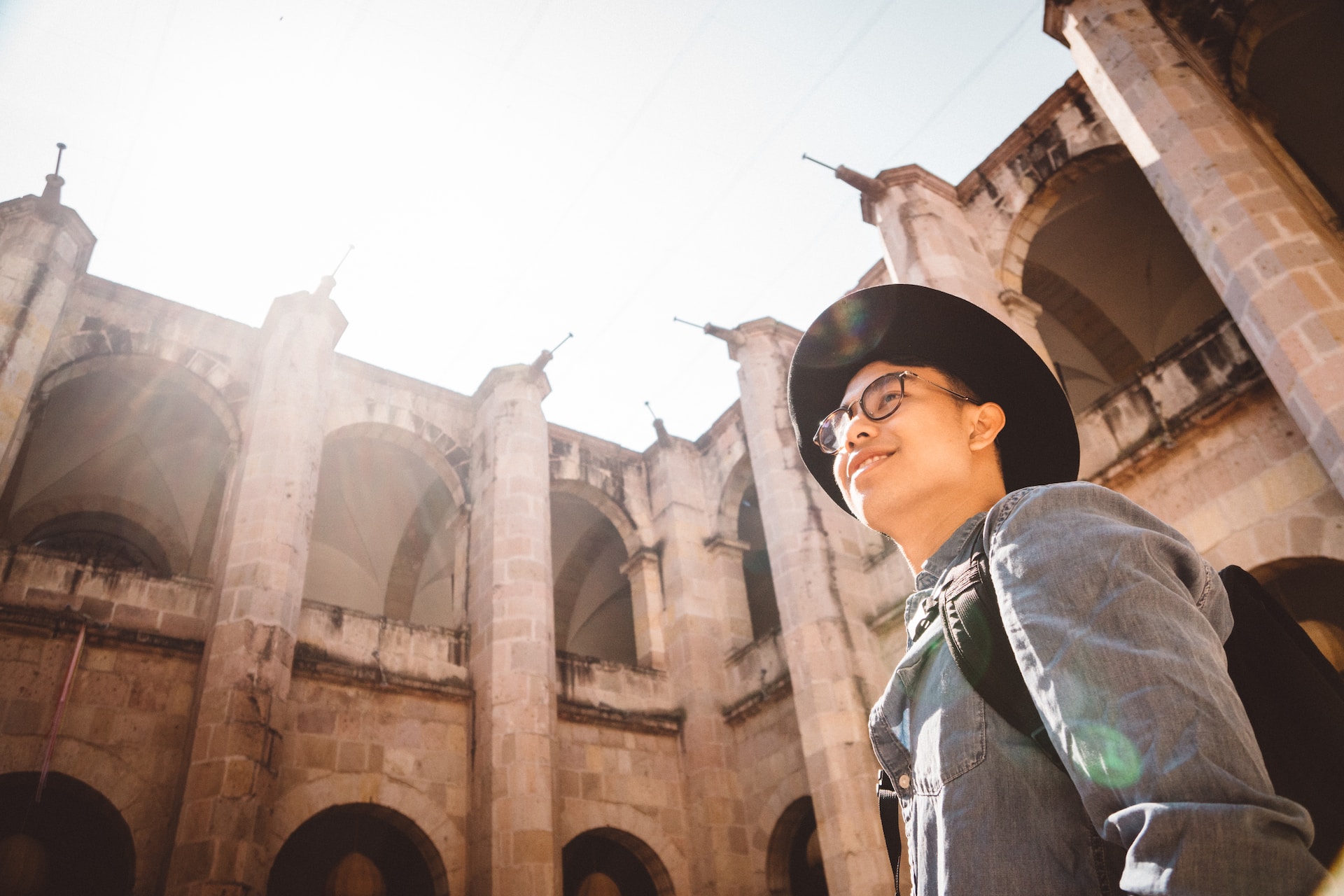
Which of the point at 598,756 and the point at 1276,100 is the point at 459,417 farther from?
the point at 1276,100

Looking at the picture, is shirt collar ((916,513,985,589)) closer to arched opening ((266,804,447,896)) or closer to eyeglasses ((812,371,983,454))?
eyeglasses ((812,371,983,454))

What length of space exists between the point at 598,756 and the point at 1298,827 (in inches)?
388

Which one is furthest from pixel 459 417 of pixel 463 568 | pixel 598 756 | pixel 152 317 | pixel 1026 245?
pixel 1026 245

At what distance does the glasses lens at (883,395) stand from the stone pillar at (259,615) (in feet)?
22.1

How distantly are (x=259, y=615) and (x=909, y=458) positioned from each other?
7587 mm

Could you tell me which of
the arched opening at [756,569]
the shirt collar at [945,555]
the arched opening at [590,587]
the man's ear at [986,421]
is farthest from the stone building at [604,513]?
Answer: the shirt collar at [945,555]

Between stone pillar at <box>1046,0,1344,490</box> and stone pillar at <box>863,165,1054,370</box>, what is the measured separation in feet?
6.10

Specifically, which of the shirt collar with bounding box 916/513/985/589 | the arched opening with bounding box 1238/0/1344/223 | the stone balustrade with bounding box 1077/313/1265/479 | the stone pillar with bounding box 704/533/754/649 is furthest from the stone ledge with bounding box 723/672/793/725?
the shirt collar with bounding box 916/513/985/589

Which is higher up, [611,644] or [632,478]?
[632,478]

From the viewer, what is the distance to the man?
2.40 ft

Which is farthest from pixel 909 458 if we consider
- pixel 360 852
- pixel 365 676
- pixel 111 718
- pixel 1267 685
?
pixel 360 852

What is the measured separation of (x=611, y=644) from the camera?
50.7 ft

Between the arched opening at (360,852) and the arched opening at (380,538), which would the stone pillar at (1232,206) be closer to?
the arched opening at (360,852)

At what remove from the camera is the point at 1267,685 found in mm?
1038
